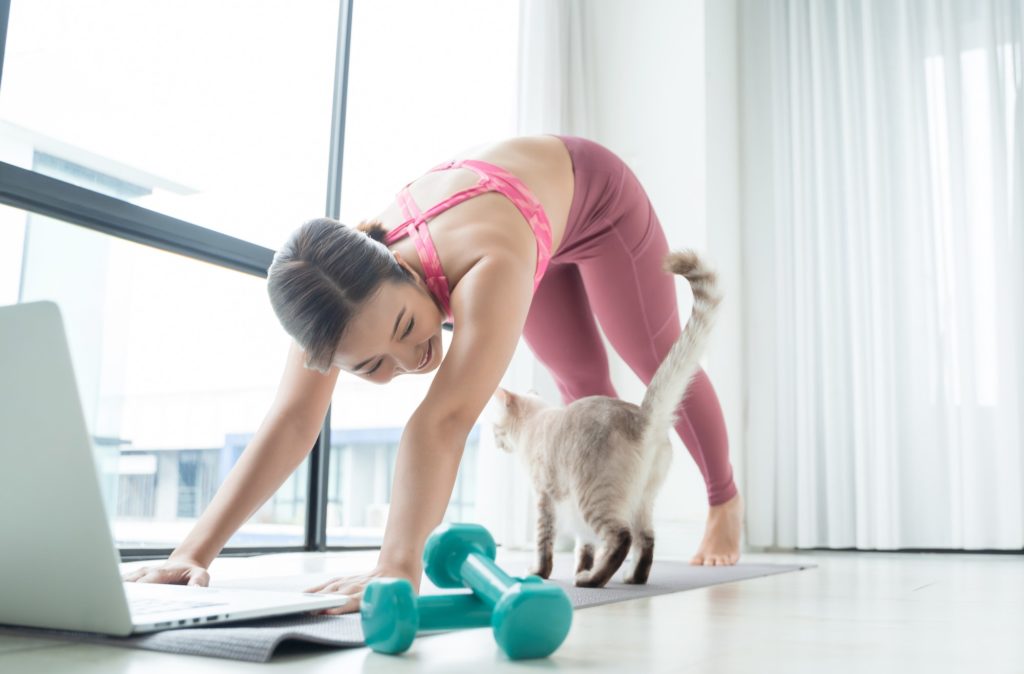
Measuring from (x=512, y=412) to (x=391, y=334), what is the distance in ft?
2.00

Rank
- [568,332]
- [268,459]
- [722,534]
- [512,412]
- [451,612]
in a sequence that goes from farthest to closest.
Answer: [722,534] → [568,332] → [512,412] → [268,459] → [451,612]

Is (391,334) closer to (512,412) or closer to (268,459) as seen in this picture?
(268,459)

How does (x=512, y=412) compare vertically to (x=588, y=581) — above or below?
above

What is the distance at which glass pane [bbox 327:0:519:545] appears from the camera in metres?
3.37

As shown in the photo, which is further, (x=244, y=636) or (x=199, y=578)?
(x=199, y=578)

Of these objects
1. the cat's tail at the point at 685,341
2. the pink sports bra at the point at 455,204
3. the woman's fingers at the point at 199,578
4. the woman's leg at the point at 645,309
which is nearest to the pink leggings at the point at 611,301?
the woman's leg at the point at 645,309

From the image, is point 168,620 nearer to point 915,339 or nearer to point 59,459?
point 59,459

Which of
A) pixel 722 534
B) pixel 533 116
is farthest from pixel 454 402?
pixel 533 116

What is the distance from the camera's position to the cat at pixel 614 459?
161cm

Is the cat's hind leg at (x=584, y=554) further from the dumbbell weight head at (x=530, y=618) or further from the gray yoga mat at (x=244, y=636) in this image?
the dumbbell weight head at (x=530, y=618)

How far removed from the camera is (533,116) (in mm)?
3506

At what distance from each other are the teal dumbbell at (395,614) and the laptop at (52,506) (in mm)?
180

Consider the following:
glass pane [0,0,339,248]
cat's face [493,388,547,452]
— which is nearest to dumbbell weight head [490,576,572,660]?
cat's face [493,388,547,452]

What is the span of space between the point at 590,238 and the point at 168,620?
134 cm
